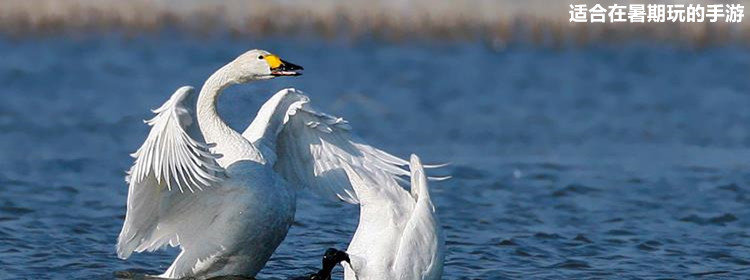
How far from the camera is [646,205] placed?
1214 centimetres

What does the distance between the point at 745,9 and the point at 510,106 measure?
9.65 m

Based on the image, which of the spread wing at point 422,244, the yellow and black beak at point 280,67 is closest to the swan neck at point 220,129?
the yellow and black beak at point 280,67

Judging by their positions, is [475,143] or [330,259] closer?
[330,259]

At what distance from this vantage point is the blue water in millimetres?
9938

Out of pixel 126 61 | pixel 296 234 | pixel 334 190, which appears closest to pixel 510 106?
pixel 126 61

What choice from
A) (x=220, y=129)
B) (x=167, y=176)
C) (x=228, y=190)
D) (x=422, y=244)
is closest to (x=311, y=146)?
(x=220, y=129)

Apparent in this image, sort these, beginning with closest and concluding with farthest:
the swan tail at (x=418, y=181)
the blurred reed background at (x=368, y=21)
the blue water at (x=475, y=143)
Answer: the swan tail at (x=418, y=181) < the blue water at (x=475, y=143) < the blurred reed background at (x=368, y=21)

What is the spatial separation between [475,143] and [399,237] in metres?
8.00

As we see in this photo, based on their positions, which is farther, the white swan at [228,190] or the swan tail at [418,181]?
the white swan at [228,190]

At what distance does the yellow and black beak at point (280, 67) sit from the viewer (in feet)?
27.5

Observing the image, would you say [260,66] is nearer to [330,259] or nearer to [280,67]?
[280,67]

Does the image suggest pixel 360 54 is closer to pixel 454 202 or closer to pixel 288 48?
pixel 288 48

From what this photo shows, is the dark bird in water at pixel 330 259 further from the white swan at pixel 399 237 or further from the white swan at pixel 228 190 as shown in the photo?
the white swan at pixel 228 190

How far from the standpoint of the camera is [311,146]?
913 centimetres
